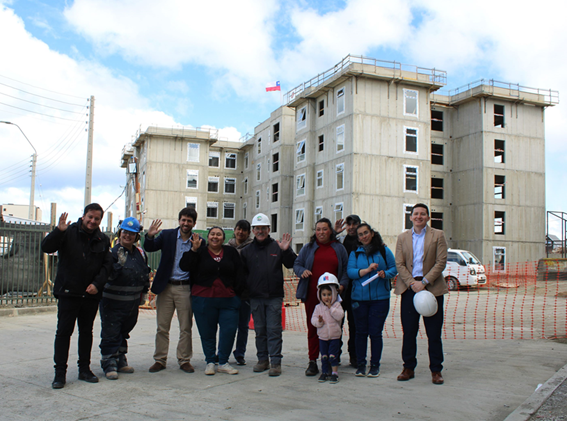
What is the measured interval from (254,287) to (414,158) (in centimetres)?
2808

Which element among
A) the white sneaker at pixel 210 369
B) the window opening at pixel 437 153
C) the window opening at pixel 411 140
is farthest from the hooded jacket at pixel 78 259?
the window opening at pixel 437 153

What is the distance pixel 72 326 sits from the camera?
19.2ft

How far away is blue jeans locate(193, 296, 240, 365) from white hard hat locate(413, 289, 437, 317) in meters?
2.30

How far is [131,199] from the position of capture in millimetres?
53156

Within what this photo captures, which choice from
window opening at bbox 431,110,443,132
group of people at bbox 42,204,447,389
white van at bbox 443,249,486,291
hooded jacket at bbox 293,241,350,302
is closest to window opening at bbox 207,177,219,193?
window opening at bbox 431,110,443,132

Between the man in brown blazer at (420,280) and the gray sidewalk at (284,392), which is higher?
the man in brown blazer at (420,280)

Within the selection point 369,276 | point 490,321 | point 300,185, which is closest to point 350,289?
point 369,276

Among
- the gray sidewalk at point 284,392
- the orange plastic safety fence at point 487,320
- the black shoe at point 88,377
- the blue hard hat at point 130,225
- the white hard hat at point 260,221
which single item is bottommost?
the orange plastic safety fence at point 487,320

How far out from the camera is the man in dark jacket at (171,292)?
6.60 m

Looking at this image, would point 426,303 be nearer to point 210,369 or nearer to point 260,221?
point 260,221

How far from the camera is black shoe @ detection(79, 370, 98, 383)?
5848 mm

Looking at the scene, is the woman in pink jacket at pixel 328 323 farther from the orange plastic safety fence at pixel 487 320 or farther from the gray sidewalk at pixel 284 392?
the orange plastic safety fence at pixel 487 320

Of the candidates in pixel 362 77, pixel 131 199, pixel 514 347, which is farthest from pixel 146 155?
pixel 514 347

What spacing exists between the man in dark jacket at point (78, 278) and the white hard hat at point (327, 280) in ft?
8.34
